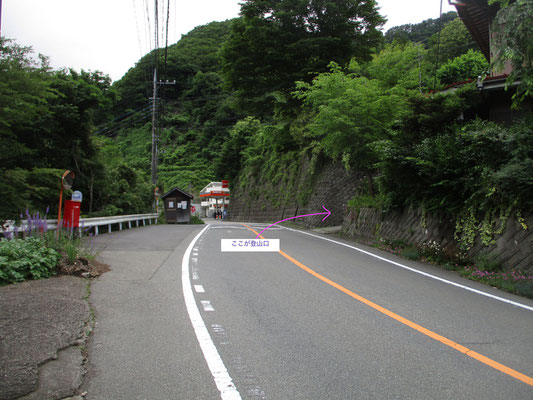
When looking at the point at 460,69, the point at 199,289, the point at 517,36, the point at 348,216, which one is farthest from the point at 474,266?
the point at 460,69

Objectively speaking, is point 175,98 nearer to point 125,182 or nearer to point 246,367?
point 125,182

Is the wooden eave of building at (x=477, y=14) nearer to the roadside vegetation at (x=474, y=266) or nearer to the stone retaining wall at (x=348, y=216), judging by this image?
the stone retaining wall at (x=348, y=216)

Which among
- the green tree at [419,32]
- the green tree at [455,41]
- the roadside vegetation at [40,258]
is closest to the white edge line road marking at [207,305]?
the roadside vegetation at [40,258]

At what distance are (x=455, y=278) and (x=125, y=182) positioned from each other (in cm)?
2397

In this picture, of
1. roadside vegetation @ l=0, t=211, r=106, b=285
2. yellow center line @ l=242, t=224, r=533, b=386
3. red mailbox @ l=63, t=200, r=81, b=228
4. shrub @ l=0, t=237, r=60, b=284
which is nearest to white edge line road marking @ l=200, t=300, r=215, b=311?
yellow center line @ l=242, t=224, r=533, b=386

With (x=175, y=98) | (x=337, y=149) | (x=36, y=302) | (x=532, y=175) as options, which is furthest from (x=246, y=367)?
(x=175, y=98)

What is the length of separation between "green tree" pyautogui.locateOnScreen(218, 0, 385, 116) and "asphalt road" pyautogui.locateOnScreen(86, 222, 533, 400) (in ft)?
71.2

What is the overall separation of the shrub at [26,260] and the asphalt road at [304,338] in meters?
1.09

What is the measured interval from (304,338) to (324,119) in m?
13.5

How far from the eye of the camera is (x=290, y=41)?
28.0m

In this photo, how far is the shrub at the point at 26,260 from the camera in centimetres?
732

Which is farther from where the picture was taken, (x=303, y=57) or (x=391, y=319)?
(x=303, y=57)

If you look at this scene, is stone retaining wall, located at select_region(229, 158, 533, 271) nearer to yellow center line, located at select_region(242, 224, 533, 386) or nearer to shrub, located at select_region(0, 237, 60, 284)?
yellow center line, located at select_region(242, 224, 533, 386)

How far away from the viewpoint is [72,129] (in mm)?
19375
